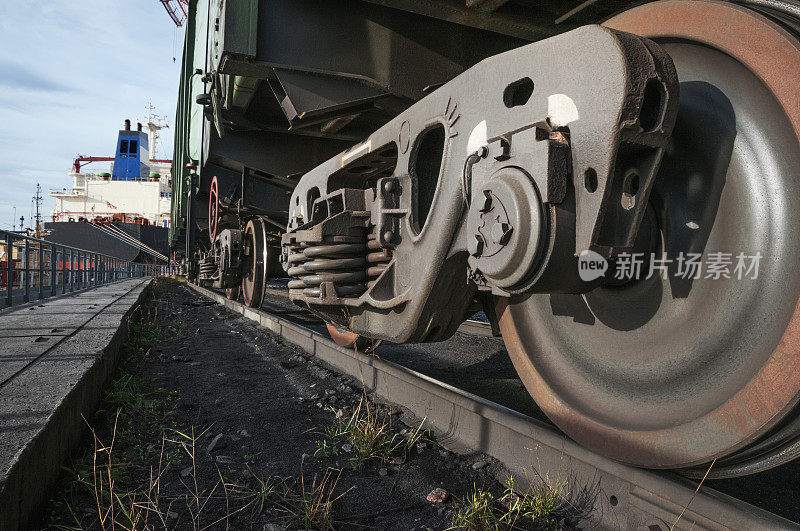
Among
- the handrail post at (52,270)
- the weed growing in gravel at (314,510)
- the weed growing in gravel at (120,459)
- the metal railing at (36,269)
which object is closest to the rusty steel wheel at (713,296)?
the weed growing in gravel at (314,510)

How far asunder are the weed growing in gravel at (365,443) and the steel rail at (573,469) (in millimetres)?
193

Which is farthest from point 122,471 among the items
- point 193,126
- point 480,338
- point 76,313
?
point 193,126

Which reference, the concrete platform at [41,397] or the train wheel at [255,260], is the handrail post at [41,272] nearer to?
the train wheel at [255,260]

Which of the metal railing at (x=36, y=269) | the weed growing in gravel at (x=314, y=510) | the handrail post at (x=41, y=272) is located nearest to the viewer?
the weed growing in gravel at (x=314, y=510)

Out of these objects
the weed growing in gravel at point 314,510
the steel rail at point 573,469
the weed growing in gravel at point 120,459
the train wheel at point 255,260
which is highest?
the train wheel at point 255,260

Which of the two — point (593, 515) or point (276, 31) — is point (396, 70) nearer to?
point (276, 31)

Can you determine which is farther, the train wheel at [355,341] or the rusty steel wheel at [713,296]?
the train wheel at [355,341]

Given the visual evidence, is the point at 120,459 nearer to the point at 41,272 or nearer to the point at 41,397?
the point at 41,397

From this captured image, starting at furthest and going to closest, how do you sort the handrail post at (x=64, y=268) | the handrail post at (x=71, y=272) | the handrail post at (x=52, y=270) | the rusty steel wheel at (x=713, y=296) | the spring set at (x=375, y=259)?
the handrail post at (x=71, y=272) < the handrail post at (x=64, y=268) < the handrail post at (x=52, y=270) < the spring set at (x=375, y=259) < the rusty steel wheel at (x=713, y=296)

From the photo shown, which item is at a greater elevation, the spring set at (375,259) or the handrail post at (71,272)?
the spring set at (375,259)

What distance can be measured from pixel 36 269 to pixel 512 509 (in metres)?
8.71

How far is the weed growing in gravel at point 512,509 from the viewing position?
5.03 feet

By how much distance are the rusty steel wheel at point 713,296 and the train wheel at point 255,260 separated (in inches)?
207

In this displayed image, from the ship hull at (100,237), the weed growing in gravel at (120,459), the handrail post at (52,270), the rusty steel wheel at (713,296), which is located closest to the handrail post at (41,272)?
the handrail post at (52,270)
